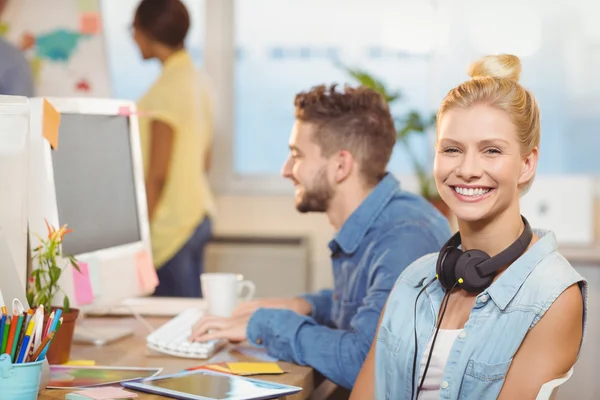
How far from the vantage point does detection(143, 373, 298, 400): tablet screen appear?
4.54 ft

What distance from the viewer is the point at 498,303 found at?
52.4 inches

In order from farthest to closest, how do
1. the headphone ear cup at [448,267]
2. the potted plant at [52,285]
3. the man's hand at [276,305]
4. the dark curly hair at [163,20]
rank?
the dark curly hair at [163,20] < the man's hand at [276,305] < the potted plant at [52,285] < the headphone ear cup at [448,267]

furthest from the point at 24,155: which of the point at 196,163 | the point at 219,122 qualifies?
the point at 219,122

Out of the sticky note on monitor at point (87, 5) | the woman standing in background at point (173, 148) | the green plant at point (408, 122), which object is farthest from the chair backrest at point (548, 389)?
the sticky note on monitor at point (87, 5)

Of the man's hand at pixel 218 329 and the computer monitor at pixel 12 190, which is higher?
the computer monitor at pixel 12 190

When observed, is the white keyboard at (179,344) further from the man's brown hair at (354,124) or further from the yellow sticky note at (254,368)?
the man's brown hair at (354,124)

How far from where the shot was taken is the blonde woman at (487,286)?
129cm

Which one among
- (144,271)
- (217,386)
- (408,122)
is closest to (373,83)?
(408,122)

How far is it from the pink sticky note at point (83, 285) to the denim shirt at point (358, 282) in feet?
1.07

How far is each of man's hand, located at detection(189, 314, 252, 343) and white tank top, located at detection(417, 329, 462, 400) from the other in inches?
19.5

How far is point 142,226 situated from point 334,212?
0.45 metres

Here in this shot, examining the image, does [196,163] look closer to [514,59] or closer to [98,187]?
[98,187]

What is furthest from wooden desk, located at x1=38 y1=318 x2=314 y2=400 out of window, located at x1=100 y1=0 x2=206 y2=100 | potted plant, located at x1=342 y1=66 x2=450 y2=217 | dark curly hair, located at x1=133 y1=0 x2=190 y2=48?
window, located at x1=100 y1=0 x2=206 y2=100

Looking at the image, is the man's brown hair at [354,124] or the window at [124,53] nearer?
the man's brown hair at [354,124]
